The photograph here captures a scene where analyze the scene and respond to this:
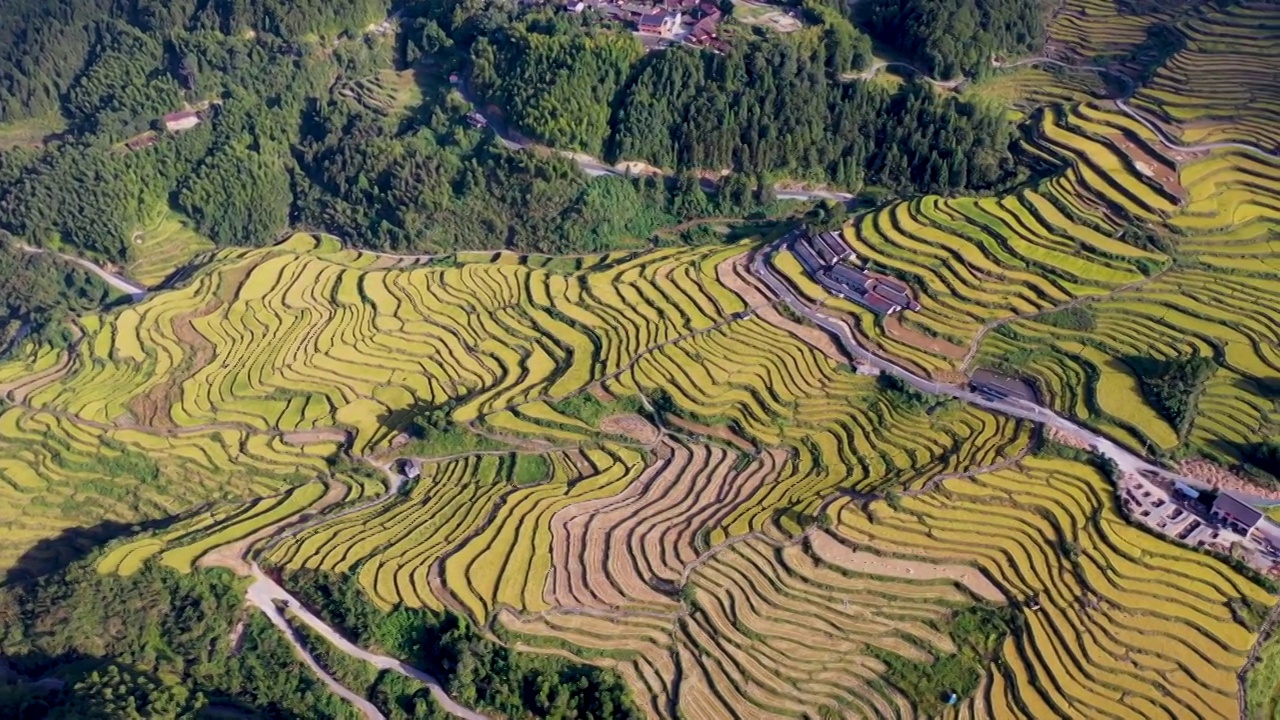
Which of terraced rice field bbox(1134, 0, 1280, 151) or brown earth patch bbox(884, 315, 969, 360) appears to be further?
terraced rice field bbox(1134, 0, 1280, 151)

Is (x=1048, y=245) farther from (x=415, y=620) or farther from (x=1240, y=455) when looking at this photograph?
(x=415, y=620)

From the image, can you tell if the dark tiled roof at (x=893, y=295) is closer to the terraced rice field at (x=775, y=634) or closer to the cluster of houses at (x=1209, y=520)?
the cluster of houses at (x=1209, y=520)

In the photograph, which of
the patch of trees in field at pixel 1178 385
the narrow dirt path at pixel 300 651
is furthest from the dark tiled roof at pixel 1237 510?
the narrow dirt path at pixel 300 651

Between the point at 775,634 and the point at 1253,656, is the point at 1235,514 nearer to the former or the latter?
the point at 1253,656

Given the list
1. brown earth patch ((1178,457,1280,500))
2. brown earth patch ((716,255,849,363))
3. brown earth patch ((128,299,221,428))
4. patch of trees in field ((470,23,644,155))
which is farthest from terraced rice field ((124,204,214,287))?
brown earth patch ((1178,457,1280,500))

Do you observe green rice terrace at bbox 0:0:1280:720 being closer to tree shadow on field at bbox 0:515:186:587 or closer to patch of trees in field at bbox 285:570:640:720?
patch of trees in field at bbox 285:570:640:720

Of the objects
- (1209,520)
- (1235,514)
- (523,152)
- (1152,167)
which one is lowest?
(1209,520)

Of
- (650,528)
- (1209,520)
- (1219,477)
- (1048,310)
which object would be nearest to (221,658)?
(650,528)
